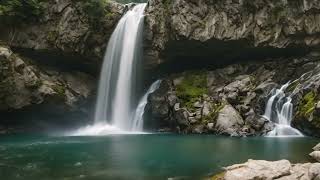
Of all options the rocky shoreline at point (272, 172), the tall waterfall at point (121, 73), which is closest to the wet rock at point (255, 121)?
the tall waterfall at point (121, 73)

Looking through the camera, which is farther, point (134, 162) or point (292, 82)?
point (292, 82)

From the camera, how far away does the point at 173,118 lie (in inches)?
1576

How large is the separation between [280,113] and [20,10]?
82.6ft

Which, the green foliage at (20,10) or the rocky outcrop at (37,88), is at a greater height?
the green foliage at (20,10)

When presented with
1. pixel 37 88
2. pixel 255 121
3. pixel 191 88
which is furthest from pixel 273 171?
pixel 37 88

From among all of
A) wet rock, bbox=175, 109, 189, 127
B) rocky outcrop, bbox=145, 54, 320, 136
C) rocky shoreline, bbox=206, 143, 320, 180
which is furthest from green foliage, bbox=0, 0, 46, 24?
rocky shoreline, bbox=206, 143, 320, 180

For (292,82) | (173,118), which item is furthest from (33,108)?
(292,82)

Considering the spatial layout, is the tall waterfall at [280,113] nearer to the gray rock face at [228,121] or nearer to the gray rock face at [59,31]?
the gray rock face at [228,121]

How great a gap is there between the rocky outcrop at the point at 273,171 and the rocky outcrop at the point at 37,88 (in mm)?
25841

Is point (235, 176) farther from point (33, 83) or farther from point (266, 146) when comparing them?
point (33, 83)

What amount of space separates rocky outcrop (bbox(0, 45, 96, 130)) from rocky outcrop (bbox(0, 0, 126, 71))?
2.21 metres

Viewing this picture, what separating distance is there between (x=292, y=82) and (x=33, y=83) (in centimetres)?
2362

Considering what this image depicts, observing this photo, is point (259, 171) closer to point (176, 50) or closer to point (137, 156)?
point (137, 156)

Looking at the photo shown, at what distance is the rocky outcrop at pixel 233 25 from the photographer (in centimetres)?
4134
